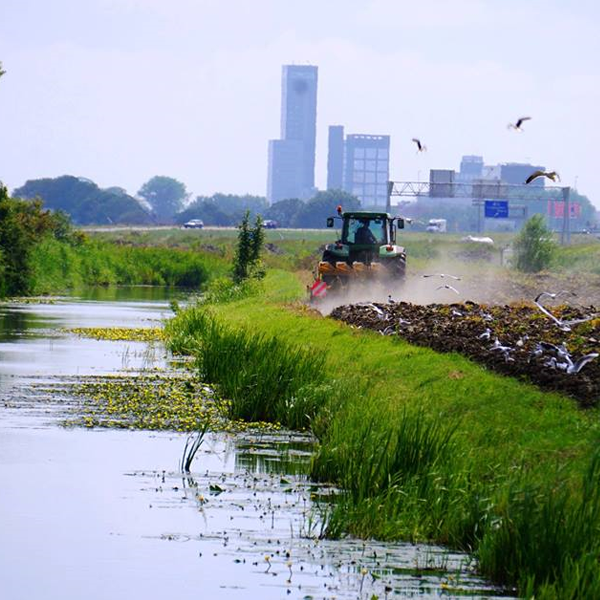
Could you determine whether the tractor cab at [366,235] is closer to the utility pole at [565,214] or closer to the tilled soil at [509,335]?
the tilled soil at [509,335]

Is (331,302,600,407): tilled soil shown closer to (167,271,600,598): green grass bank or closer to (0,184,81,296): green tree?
(167,271,600,598): green grass bank

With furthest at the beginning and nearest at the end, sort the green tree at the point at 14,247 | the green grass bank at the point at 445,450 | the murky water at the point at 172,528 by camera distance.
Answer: the green tree at the point at 14,247
the murky water at the point at 172,528
the green grass bank at the point at 445,450

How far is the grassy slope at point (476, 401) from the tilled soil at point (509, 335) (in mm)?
317

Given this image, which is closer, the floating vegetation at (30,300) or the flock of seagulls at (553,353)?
the flock of seagulls at (553,353)

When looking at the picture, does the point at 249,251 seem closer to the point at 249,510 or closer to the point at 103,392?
the point at 103,392

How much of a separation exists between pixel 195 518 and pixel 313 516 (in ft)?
3.64

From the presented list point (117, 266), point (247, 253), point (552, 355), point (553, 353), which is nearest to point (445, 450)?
point (552, 355)

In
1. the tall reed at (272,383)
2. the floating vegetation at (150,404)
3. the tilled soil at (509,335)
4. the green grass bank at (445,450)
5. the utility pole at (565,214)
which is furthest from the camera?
the utility pole at (565,214)

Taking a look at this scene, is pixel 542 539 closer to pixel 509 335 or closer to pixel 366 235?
pixel 509 335

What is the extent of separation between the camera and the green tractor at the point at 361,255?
153 feet

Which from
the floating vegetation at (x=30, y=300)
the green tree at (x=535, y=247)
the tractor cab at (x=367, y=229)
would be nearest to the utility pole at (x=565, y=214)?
the green tree at (x=535, y=247)

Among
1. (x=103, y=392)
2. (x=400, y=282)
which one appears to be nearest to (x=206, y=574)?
(x=103, y=392)

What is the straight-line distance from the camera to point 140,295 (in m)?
72.1

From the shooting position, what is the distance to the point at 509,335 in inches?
1009
